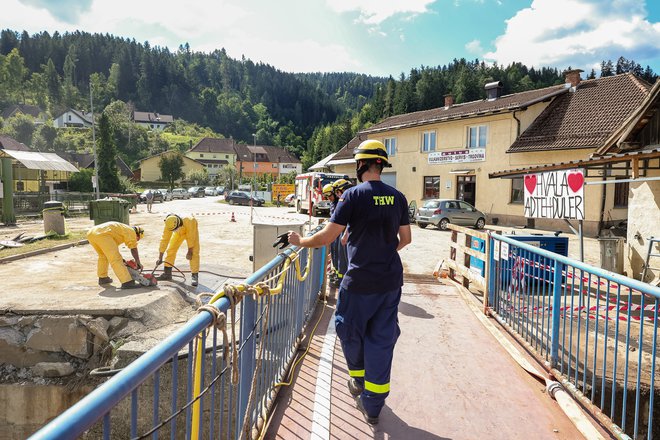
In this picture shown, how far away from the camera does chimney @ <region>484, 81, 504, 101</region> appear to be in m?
Result: 28.1

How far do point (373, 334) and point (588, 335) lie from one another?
107 inches

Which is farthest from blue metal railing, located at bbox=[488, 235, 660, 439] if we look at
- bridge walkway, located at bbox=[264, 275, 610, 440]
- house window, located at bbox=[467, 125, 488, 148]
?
house window, located at bbox=[467, 125, 488, 148]

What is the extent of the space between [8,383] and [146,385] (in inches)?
105

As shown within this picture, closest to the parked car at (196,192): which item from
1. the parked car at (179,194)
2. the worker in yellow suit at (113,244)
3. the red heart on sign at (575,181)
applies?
the parked car at (179,194)

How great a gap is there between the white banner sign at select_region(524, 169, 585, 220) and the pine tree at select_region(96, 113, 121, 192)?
144 ft

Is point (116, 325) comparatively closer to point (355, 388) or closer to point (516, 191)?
point (355, 388)

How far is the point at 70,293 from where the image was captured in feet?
21.9

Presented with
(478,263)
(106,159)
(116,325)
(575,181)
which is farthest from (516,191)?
(106,159)

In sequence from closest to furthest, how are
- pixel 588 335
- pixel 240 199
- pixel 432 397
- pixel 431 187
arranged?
pixel 432 397
pixel 588 335
pixel 431 187
pixel 240 199

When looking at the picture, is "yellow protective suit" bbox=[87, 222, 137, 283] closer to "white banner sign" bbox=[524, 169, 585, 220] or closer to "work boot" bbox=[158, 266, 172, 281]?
"work boot" bbox=[158, 266, 172, 281]

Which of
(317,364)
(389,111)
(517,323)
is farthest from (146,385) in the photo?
(389,111)

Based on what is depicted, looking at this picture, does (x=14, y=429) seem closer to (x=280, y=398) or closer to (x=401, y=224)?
(x=280, y=398)

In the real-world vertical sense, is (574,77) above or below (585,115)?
above

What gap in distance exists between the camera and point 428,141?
28453 mm
